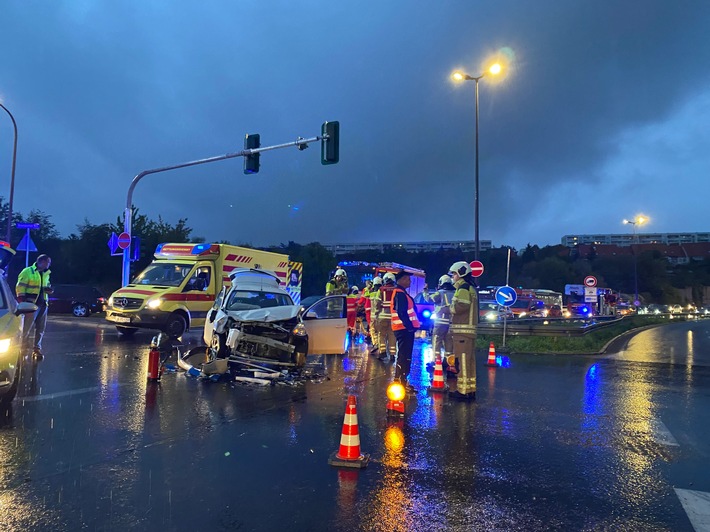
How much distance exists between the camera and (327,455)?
4.79 metres

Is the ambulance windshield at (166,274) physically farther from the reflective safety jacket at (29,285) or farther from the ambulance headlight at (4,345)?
the ambulance headlight at (4,345)

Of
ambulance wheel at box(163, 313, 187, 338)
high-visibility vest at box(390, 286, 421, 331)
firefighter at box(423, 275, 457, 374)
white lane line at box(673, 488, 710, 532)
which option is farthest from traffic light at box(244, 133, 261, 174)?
white lane line at box(673, 488, 710, 532)

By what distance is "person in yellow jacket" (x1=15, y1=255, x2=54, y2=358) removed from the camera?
30.4 ft

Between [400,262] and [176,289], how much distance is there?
3389cm

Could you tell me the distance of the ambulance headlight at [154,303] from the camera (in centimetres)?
1318

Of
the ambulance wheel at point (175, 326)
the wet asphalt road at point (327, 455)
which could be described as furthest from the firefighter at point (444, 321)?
the ambulance wheel at point (175, 326)

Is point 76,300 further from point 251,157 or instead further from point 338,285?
point 338,285

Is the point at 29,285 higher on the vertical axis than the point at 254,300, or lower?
higher

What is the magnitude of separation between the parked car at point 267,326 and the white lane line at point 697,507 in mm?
5962

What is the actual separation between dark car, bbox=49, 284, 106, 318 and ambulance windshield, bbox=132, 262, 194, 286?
11156 mm

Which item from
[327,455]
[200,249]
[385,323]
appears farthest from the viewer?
[200,249]

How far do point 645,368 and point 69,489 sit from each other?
1187 cm

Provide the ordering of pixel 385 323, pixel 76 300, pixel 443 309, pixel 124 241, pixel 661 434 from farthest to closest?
pixel 76 300 < pixel 124 241 < pixel 385 323 < pixel 443 309 < pixel 661 434

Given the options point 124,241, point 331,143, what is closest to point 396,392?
point 331,143
